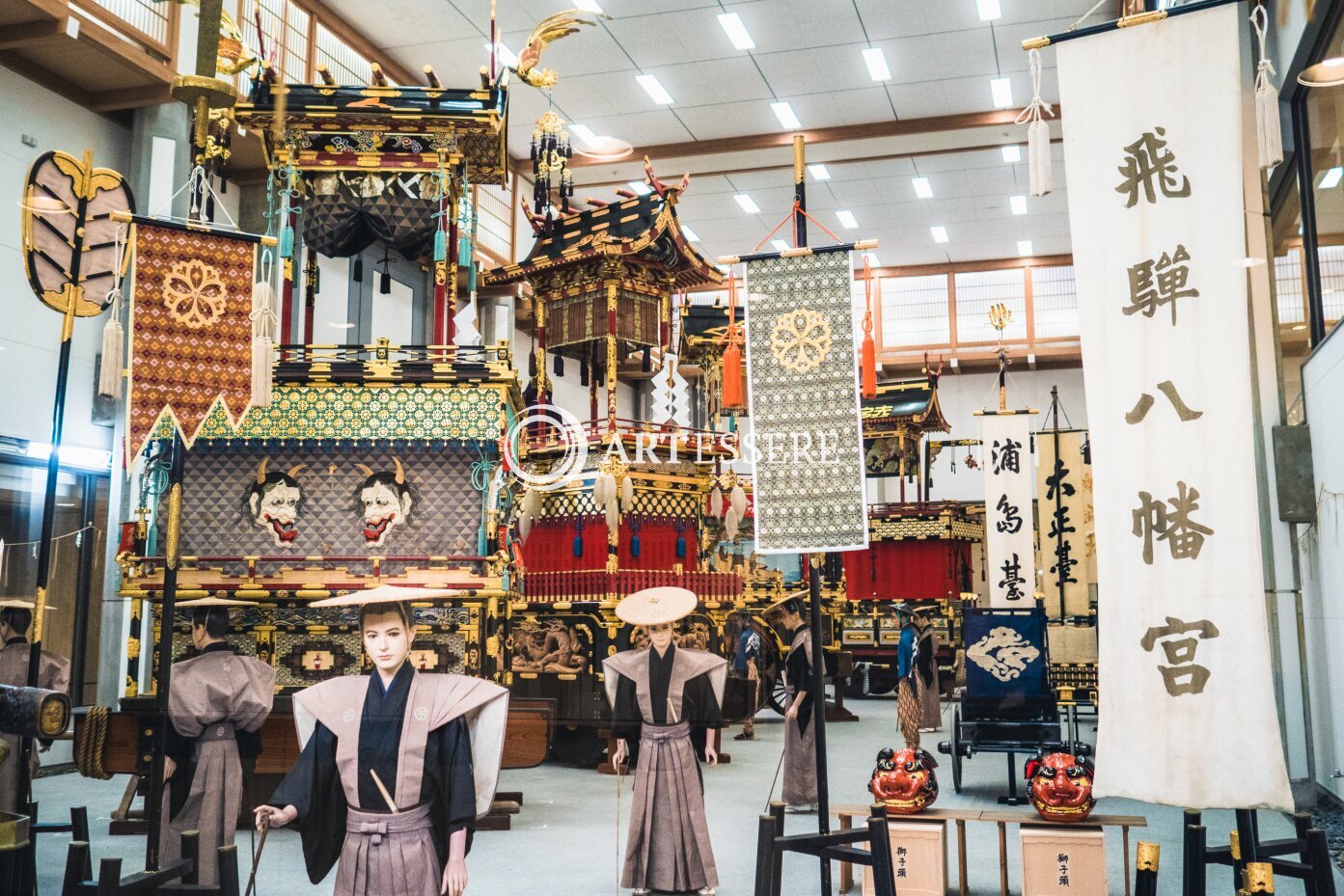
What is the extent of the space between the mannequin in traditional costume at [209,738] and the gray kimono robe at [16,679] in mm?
549

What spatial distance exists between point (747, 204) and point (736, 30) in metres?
3.77

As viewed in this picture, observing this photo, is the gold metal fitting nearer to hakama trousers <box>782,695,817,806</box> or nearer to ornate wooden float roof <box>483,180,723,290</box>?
hakama trousers <box>782,695,817,806</box>

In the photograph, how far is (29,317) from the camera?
6391 millimetres

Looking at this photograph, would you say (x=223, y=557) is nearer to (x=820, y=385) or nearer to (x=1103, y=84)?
(x=820, y=385)

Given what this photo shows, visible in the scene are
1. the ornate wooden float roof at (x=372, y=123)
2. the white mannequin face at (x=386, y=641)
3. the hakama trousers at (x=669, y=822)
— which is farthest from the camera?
the ornate wooden float roof at (x=372, y=123)

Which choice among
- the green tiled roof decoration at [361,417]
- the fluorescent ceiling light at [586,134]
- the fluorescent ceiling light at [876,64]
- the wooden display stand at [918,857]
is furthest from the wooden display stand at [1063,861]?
the fluorescent ceiling light at [586,134]

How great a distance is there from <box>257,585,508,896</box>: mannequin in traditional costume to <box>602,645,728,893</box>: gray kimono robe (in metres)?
1.98

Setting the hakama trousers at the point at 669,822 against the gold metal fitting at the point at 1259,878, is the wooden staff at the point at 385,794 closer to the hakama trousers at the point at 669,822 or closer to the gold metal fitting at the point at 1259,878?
the hakama trousers at the point at 669,822

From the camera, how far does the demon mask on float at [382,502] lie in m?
7.18

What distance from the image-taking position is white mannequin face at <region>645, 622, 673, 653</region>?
5375mm

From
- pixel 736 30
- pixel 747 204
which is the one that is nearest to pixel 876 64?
pixel 736 30

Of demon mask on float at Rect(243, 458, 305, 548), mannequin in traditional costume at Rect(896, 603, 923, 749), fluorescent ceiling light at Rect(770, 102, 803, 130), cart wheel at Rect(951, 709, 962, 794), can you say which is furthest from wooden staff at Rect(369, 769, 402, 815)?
fluorescent ceiling light at Rect(770, 102, 803, 130)

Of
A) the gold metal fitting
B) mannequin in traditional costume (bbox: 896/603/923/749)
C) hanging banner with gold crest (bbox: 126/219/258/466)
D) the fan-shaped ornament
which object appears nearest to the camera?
the gold metal fitting

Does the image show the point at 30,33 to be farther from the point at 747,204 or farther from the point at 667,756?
the point at 747,204
